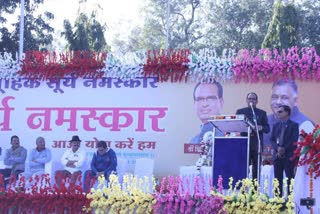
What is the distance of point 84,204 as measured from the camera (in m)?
8.23

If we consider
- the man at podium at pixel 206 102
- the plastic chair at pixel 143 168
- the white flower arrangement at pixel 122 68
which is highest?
the white flower arrangement at pixel 122 68

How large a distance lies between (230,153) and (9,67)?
187 inches

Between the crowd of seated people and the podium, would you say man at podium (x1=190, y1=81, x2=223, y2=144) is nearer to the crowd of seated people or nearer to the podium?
the crowd of seated people

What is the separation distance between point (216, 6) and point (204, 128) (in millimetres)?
23487

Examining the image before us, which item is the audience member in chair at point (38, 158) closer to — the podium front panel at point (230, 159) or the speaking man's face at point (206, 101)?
the speaking man's face at point (206, 101)

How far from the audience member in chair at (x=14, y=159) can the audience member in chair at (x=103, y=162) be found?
1238 mm

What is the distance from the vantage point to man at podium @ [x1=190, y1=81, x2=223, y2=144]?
9.80 meters

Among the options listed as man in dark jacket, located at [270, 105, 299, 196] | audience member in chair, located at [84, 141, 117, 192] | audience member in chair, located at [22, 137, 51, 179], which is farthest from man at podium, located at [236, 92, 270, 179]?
audience member in chair, located at [22, 137, 51, 179]

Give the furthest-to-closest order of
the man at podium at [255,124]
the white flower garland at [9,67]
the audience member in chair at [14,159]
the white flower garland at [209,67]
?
1. the white flower garland at [9,67]
2. the audience member in chair at [14,159]
3. the white flower garland at [209,67]
4. the man at podium at [255,124]

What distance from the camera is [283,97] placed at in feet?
31.3

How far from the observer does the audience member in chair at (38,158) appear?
10.2 m

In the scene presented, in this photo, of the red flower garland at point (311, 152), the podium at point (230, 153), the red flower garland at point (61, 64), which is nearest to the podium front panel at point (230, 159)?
the podium at point (230, 153)

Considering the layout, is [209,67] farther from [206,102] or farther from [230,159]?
[230,159]

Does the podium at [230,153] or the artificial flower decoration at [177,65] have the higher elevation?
the artificial flower decoration at [177,65]
